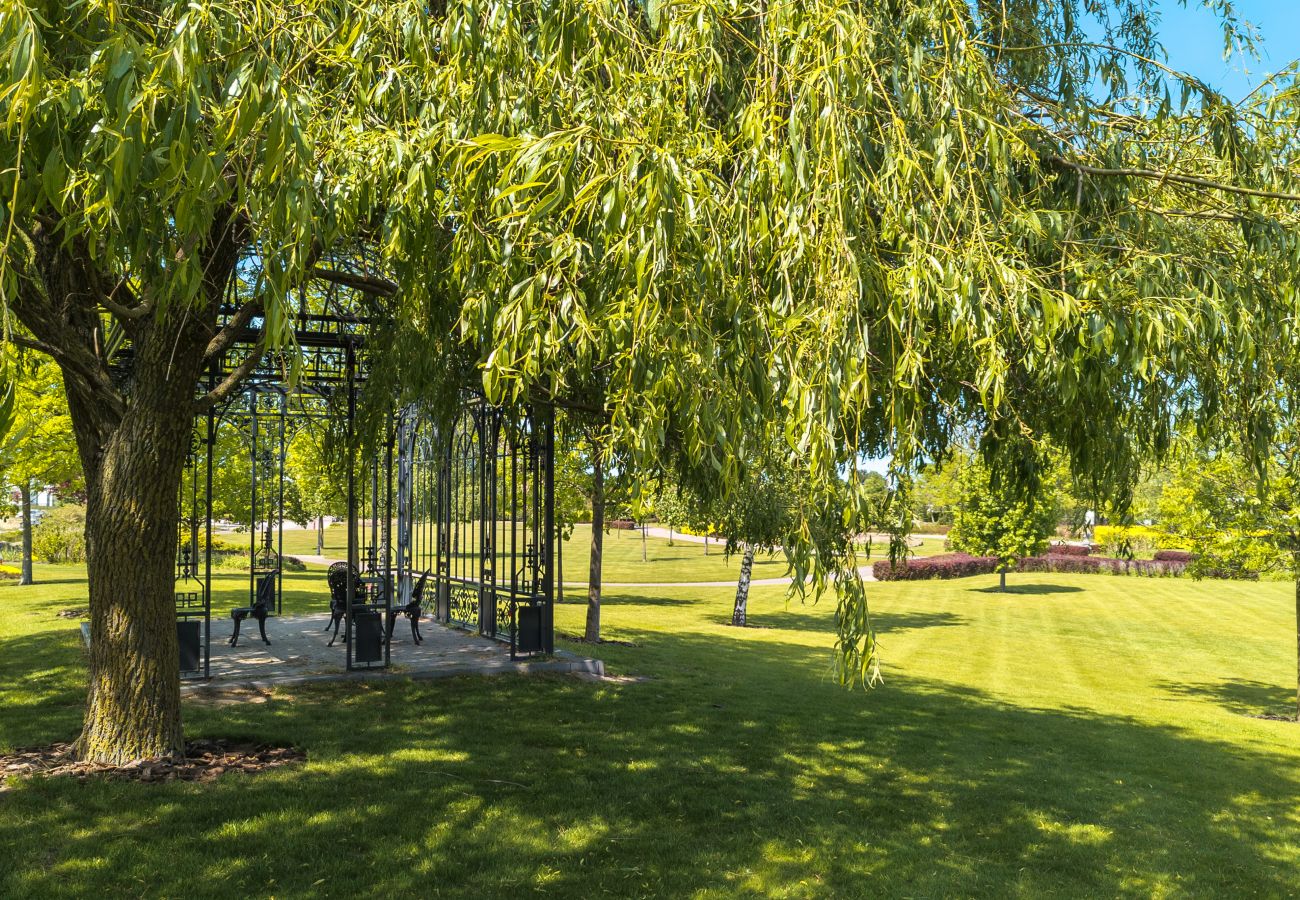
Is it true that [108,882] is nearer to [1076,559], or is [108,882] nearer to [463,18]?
[463,18]

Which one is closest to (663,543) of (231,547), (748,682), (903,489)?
(231,547)

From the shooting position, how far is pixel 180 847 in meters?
5.59

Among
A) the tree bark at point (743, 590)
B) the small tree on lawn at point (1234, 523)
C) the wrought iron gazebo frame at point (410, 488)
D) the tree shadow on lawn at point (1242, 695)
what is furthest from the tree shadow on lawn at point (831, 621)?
the wrought iron gazebo frame at point (410, 488)

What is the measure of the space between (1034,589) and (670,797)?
35399 mm

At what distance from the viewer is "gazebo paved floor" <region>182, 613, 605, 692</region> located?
409 inches

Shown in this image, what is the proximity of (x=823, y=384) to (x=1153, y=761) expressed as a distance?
28.8 ft

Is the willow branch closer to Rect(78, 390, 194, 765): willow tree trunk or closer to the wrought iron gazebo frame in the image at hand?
the wrought iron gazebo frame

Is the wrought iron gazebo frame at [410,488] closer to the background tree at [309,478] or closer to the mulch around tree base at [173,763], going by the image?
the mulch around tree base at [173,763]

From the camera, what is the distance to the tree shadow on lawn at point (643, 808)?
5.55 m

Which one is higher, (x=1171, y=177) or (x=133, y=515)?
(x=1171, y=177)

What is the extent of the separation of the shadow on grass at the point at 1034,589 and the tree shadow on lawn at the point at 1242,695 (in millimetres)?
18340

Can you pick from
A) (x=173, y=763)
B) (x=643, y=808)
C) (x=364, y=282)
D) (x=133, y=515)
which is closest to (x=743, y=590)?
(x=643, y=808)

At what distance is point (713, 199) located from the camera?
3883 millimetres

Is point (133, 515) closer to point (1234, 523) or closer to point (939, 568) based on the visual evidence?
point (1234, 523)
